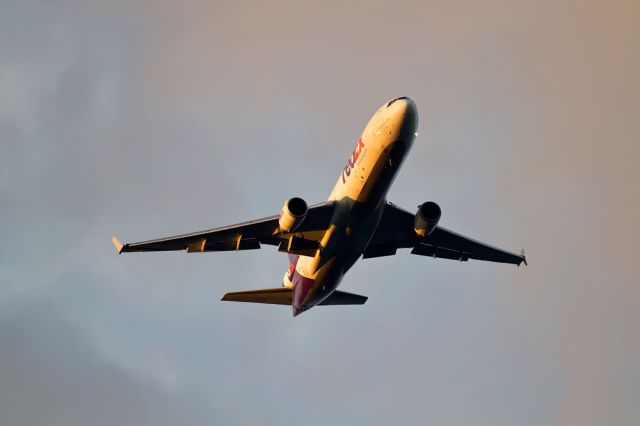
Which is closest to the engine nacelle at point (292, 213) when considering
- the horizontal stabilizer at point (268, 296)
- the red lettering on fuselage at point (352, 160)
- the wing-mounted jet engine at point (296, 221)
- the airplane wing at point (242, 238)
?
the wing-mounted jet engine at point (296, 221)

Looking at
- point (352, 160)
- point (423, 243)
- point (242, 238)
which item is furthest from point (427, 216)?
point (242, 238)

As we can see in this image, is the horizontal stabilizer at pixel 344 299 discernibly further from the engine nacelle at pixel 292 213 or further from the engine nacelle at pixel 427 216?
the engine nacelle at pixel 292 213

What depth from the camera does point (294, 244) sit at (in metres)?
46.2

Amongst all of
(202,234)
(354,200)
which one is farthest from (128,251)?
(354,200)

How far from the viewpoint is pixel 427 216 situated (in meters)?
44.5

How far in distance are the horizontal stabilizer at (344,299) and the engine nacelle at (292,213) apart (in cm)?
1025

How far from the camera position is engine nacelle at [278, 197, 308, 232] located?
42.5 meters

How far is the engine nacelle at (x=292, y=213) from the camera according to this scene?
4253 cm

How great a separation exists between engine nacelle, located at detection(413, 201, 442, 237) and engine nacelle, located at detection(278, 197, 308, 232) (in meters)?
6.05

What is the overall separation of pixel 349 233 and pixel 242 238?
6615 millimetres

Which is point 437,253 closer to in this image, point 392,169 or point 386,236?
point 386,236

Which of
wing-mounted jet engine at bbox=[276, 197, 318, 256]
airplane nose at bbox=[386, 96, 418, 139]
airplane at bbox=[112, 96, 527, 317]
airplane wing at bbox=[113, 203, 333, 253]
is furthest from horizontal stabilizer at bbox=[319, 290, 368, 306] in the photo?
airplane nose at bbox=[386, 96, 418, 139]

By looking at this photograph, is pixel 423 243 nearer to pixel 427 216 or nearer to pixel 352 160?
pixel 427 216

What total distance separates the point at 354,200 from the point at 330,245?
10.4ft
